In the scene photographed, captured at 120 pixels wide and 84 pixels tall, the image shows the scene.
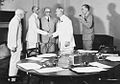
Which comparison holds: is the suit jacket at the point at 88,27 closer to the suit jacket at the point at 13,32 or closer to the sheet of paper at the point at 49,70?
the suit jacket at the point at 13,32

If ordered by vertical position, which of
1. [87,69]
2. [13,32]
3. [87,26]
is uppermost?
[87,26]

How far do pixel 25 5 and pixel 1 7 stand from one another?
0.84 m

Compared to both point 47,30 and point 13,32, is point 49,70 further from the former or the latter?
point 47,30

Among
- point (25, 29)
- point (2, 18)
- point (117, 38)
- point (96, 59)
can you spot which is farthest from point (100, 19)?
point (96, 59)

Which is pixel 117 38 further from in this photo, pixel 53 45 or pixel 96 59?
pixel 96 59

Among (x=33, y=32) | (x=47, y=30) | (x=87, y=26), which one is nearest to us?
(x=87, y=26)

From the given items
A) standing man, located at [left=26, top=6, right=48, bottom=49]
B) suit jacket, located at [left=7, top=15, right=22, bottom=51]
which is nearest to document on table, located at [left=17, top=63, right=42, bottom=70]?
suit jacket, located at [left=7, top=15, right=22, bottom=51]

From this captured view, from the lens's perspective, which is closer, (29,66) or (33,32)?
(29,66)

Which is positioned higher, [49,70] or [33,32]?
[33,32]

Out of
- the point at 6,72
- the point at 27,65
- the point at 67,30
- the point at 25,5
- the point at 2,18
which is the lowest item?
the point at 6,72

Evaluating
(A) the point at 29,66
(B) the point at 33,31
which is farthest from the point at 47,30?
(A) the point at 29,66

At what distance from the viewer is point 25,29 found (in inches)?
293

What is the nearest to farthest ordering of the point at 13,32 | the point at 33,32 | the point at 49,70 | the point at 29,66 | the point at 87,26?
the point at 49,70
the point at 29,66
the point at 13,32
the point at 87,26
the point at 33,32

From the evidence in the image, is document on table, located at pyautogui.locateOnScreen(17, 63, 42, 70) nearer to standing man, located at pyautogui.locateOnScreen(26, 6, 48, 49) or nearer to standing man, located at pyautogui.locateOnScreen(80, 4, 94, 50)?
standing man, located at pyautogui.locateOnScreen(80, 4, 94, 50)
